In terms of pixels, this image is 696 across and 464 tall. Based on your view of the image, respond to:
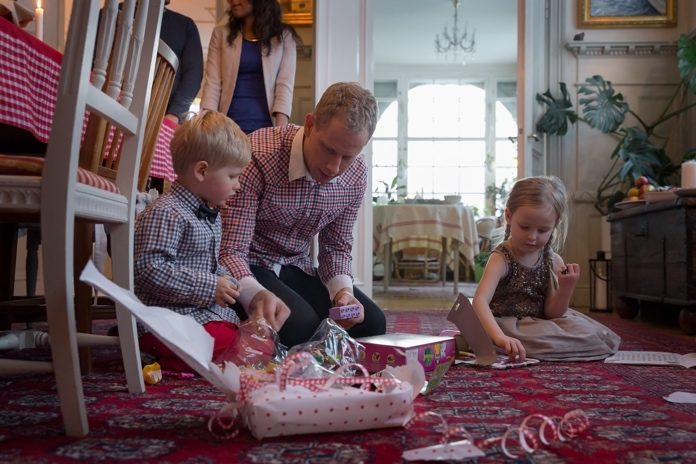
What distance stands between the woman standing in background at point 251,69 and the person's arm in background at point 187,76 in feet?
0.37

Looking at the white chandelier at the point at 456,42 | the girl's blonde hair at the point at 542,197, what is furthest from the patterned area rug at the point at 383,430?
the white chandelier at the point at 456,42

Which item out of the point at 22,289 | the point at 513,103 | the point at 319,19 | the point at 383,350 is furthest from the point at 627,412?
the point at 513,103

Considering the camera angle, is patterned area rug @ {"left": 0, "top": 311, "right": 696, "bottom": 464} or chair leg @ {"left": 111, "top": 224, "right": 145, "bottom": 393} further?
chair leg @ {"left": 111, "top": 224, "right": 145, "bottom": 393}

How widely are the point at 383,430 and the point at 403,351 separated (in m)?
0.36

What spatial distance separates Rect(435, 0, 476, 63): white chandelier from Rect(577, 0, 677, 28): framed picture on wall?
246 centimetres

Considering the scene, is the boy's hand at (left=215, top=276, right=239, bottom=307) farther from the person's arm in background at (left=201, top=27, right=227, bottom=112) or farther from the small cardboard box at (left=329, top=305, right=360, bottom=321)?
the person's arm in background at (left=201, top=27, right=227, bottom=112)

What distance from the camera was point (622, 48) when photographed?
4754mm

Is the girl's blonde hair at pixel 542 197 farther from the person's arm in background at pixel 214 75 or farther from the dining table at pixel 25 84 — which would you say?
the person's arm in background at pixel 214 75

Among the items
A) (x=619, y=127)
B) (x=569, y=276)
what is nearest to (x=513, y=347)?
(x=569, y=276)

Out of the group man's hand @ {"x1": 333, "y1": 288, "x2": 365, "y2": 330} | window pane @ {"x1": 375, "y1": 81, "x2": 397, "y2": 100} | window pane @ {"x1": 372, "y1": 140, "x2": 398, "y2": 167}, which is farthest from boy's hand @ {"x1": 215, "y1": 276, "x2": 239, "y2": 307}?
window pane @ {"x1": 375, "y1": 81, "x2": 397, "y2": 100}

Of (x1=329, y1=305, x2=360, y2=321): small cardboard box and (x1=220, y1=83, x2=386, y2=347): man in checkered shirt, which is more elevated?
(x1=220, y1=83, x2=386, y2=347): man in checkered shirt

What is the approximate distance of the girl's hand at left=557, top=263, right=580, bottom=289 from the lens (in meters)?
1.93

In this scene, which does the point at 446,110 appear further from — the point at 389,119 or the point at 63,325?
the point at 63,325

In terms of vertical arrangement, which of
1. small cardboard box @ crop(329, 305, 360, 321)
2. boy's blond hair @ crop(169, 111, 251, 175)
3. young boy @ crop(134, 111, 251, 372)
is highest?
boy's blond hair @ crop(169, 111, 251, 175)
